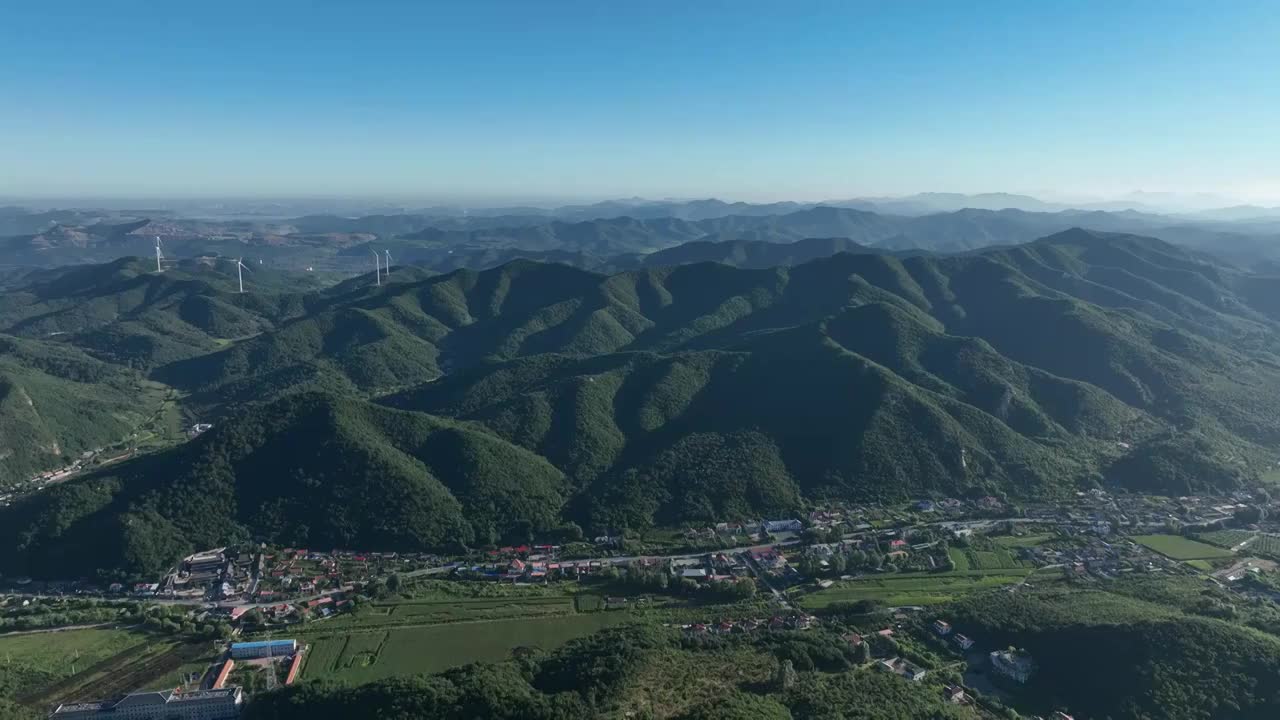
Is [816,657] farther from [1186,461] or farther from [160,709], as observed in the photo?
[1186,461]

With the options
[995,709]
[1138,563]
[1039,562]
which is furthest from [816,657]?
[1138,563]

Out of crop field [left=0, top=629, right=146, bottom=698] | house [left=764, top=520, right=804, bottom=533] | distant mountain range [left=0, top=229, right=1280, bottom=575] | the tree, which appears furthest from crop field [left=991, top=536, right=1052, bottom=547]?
crop field [left=0, top=629, right=146, bottom=698]

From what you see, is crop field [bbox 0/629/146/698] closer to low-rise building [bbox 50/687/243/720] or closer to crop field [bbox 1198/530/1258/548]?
low-rise building [bbox 50/687/243/720]

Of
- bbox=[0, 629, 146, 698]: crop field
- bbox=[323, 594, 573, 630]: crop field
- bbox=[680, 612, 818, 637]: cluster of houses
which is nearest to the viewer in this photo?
bbox=[0, 629, 146, 698]: crop field

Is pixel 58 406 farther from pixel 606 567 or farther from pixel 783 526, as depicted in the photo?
pixel 783 526

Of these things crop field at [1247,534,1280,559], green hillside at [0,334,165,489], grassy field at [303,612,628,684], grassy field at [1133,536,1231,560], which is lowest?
grassy field at [303,612,628,684]
